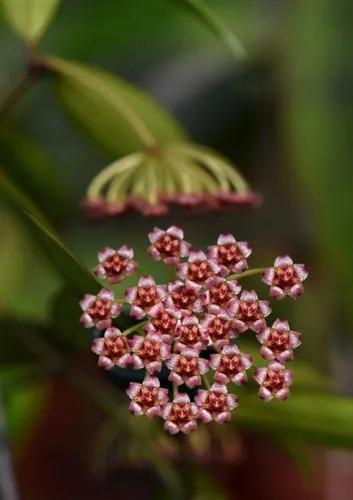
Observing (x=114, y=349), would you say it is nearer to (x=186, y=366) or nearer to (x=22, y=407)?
(x=186, y=366)

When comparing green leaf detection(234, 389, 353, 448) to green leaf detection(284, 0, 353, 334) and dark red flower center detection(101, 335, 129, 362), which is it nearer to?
dark red flower center detection(101, 335, 129, 362)

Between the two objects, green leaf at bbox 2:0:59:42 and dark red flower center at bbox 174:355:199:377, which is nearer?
dark red flower center at bbox 174:355:199:377

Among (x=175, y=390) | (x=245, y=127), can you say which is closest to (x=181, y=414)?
(x=175, y=390)

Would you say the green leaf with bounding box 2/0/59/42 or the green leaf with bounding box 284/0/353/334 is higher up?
the green leaf with bounding box 284/0/353/334

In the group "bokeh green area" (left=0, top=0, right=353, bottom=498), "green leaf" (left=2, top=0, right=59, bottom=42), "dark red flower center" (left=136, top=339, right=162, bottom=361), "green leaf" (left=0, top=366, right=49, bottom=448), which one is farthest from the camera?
"bokeh green area" (left=0, top=0, right=353, bottom=498)

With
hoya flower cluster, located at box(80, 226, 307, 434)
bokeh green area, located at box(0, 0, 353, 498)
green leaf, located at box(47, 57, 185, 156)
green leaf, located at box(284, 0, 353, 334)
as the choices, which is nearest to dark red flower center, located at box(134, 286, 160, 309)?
hoya flower cluster, located at box(80, 226, 307, 434)

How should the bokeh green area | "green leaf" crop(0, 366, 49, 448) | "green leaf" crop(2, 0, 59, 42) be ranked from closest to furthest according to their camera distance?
"green leaf" crop(2, 0, 59, 42)
"green leaf" crop(0, 366, 49, 448)
the bokeh green area
